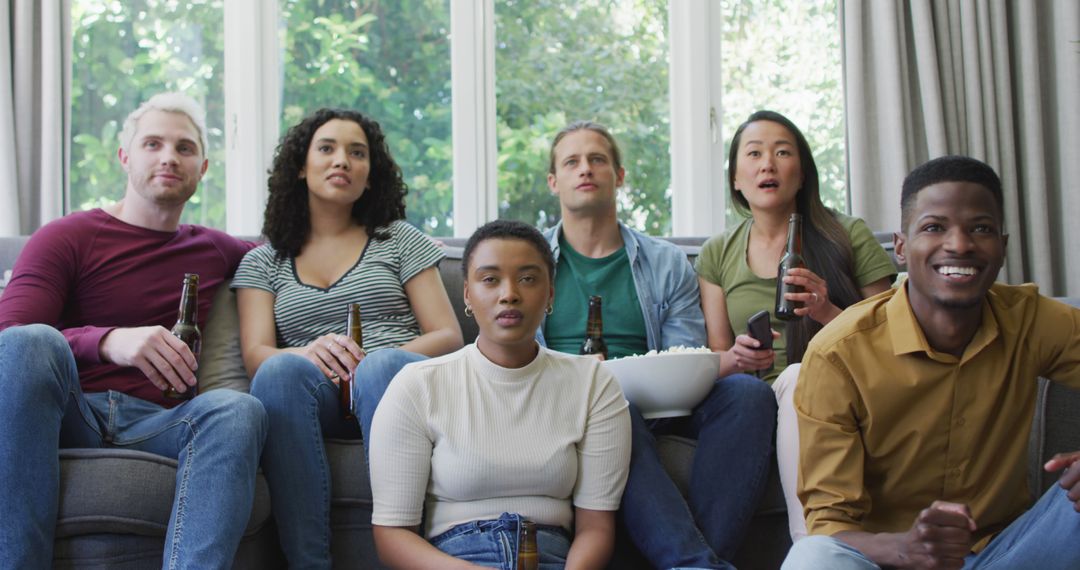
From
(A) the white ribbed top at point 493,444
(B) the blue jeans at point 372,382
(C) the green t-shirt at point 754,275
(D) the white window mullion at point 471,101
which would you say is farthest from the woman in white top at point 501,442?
(D) the white window mullion at point 471,101

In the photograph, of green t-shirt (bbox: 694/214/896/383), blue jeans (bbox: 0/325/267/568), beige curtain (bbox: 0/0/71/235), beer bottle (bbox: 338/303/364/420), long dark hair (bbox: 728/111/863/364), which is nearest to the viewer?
blue jeans (bbox: 0/325/267/568)

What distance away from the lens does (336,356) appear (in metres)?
2.18

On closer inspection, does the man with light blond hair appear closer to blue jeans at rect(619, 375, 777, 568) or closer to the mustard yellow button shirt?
blue jeans at rect(619, 375, 777, 568)

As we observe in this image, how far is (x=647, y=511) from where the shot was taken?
1.89 metres

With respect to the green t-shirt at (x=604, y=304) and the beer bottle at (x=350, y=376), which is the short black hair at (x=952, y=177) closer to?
the green t-shirt at (x=604, y=304)

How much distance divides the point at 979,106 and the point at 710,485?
2.25 m

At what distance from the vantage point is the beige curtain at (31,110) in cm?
337

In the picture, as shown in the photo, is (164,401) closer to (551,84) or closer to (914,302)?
(914,302)

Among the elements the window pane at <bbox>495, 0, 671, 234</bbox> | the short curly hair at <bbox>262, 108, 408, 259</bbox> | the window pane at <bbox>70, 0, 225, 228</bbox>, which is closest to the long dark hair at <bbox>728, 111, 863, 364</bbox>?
the short curly hair at <bbox>262, 108, 408, 259</bbox>

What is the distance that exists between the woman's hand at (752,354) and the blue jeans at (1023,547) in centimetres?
66

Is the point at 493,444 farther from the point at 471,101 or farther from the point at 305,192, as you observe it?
the point at 471,101

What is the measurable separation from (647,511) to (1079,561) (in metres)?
Result: 0.72

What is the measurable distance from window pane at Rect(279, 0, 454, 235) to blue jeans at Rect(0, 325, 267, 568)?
6.33ft

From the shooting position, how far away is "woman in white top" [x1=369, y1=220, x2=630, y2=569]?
1821 millimetres
